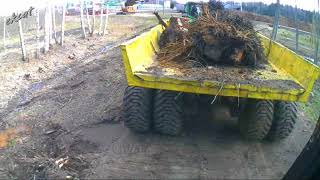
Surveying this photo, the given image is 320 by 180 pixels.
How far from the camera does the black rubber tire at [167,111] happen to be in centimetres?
612

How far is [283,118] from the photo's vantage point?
6277 mm

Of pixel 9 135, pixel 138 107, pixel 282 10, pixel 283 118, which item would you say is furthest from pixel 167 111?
pixel 282 10

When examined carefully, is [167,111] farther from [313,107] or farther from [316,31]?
[316,31]

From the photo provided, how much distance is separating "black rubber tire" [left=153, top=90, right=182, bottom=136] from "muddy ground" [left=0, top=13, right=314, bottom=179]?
0.25 m

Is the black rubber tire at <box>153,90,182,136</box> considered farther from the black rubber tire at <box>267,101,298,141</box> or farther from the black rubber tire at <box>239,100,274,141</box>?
the black rubber tire at <box>267,101,298,141</box>

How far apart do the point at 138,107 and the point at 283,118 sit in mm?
2261

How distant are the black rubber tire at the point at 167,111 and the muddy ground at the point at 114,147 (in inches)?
9.9

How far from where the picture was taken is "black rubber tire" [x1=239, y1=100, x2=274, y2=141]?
6.05m

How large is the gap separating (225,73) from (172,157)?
150 centimetres

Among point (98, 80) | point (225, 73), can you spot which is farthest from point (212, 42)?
point (98, 80)

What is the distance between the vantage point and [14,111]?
9.01m

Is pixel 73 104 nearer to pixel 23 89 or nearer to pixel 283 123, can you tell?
pixel 23 89

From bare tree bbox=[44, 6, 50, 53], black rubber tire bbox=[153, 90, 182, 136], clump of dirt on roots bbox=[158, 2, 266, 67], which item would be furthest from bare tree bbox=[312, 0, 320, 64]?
bare tree bbox=[44, 6, 50, 53]

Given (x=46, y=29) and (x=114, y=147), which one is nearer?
(x=114, y=147)
